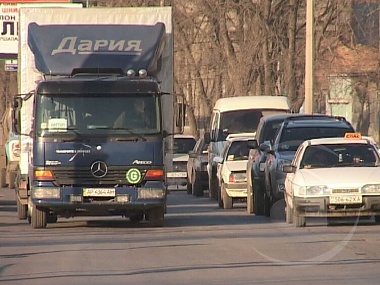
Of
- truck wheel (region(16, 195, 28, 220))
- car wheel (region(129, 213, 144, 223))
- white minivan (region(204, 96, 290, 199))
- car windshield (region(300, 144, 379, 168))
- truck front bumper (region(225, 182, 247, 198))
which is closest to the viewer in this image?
car windshield (region(300, 144, 379, 168))

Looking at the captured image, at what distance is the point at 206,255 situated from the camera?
1570 centimetres

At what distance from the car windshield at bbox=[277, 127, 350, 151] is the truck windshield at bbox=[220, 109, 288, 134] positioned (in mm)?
7158

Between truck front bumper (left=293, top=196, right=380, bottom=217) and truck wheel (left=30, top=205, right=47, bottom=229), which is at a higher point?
truck front bumper (left=293, top=196, right=380, bottom=217)

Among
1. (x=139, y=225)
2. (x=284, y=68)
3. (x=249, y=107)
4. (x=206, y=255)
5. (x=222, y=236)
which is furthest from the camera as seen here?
(x=284, y=68)

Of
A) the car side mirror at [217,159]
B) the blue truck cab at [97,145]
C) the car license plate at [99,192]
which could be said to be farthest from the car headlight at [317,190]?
the car side mirror at [217,159]

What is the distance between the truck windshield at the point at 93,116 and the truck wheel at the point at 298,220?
2.66 meters

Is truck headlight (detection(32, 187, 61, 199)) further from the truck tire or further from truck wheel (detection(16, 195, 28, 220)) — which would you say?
the truck tire

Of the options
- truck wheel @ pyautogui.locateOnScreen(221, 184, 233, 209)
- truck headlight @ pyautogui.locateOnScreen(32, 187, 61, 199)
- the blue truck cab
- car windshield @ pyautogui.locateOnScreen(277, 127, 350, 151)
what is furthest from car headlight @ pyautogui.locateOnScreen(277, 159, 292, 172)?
truck headlight @ pyautogui.locateOnScreen(32, 187, 61, 199)

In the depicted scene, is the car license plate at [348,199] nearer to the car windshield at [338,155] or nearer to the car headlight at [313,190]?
the car headlight at [313,190]

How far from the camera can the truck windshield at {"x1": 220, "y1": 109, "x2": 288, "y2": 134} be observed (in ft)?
103

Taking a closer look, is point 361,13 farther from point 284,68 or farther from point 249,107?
point 249,107

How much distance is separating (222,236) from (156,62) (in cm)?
374

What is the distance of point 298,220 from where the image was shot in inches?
807

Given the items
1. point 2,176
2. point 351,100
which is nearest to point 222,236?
point 2,176
